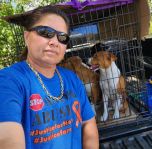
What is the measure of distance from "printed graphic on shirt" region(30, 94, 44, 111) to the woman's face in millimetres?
244

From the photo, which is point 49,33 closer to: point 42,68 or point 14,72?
point 42,68

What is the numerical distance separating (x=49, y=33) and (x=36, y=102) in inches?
17.7

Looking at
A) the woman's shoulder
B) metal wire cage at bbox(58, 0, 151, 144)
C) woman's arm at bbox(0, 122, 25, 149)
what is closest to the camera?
woman's arm at bbox(0, 122, 25, 149)

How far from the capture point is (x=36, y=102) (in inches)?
71.1

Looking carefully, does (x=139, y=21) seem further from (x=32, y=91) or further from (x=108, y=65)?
(x=32, y=91)

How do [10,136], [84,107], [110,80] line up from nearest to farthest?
[10,136], [84,107], [110,80]

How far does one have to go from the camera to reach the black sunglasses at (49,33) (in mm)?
1933

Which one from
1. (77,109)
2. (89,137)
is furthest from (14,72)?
(89,137)

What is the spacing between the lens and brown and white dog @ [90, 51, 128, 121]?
4.22 meters

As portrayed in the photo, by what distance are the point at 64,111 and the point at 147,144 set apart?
147 centimetres

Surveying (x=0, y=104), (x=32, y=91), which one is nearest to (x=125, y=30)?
(x=32, y=91)

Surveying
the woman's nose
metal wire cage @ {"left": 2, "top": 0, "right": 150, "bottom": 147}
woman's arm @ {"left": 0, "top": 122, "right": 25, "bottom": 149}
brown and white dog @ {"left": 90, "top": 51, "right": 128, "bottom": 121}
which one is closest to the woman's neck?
the woman's nose

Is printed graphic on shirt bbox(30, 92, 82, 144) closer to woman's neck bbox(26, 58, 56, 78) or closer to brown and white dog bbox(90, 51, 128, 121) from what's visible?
woman's neck bbox(26, 58, 56, 78)

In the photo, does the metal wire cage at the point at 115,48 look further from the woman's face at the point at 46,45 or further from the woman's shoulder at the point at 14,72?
the woman's shoulder at the point at 14,72
